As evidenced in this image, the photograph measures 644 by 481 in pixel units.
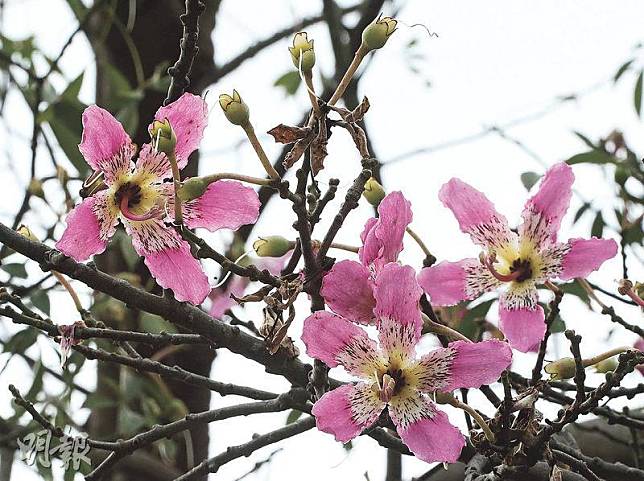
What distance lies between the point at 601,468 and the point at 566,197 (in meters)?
0.19

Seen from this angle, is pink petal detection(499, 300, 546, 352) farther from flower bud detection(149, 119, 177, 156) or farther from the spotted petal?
flower bud detection(149, 119, 177, 156)

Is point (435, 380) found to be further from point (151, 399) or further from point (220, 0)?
point (220, 0)

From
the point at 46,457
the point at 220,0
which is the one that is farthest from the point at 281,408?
the point at 220,0

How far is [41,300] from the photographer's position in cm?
95

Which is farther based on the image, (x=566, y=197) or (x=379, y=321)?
(x=566, y=197)

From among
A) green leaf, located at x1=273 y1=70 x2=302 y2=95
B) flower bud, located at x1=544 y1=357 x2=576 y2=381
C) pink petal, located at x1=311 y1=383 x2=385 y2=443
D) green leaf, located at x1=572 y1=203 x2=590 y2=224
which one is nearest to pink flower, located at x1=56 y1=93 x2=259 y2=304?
pink petal, located at x1=311 y1=383 x2=385 y2=443

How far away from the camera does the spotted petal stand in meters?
0.52

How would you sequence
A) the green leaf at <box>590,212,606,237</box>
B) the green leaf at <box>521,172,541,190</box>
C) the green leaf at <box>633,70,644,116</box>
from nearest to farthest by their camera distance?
the green leaf at <box>521,172,541,190</box> < the green leaf at <box>590,212,606,237</box> < the green leaf at <box>633,70,644,116</box>

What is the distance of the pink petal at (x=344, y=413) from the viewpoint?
52 cm

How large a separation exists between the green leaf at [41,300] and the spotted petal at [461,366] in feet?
1.71

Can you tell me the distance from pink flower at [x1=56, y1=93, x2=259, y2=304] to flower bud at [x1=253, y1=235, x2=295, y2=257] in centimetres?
3

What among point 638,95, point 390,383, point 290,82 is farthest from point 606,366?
point 290,82

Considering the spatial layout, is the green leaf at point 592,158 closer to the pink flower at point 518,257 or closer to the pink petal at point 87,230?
the pink flower at point 518,257

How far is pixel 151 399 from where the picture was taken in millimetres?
1295
